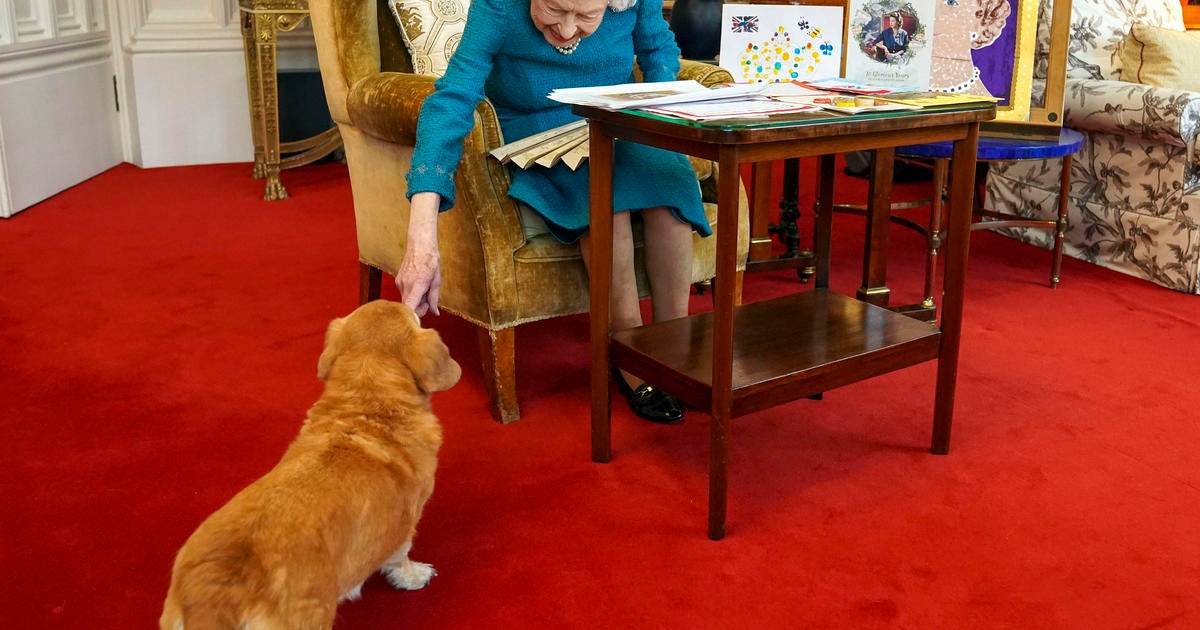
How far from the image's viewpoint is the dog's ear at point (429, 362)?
1.50 metres

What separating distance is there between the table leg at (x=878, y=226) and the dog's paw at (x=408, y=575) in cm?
154

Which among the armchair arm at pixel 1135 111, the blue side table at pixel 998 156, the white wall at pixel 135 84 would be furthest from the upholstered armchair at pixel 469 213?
the white wall at pixel 135 84

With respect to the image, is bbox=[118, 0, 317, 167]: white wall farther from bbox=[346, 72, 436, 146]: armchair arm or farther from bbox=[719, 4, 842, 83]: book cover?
bbox=[719, 4, 842, 83]: book cover

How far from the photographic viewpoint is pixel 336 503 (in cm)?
134

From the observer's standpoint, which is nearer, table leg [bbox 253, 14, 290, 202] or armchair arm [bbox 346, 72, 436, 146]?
armchair arm [bbox 346, 72, 436, 146]

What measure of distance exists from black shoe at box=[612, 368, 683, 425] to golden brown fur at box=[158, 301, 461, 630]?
0.73m

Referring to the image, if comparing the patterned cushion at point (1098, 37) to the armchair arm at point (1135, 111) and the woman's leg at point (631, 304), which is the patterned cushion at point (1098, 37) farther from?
the woman's leg at point (631, 304)

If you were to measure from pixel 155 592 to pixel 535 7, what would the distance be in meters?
1.25

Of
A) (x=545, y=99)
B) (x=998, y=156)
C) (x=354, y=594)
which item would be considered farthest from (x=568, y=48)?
(x=998, y=156)

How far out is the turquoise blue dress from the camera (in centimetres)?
207

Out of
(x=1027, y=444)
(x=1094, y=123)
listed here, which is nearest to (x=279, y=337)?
(x=1027, y=444)

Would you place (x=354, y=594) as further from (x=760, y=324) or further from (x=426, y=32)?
(x=426, y=32)

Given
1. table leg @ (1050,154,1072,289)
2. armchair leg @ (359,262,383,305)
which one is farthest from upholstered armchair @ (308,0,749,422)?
table leg @ (1050,154,1072,289)

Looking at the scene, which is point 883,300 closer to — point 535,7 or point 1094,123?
point 1094,123
